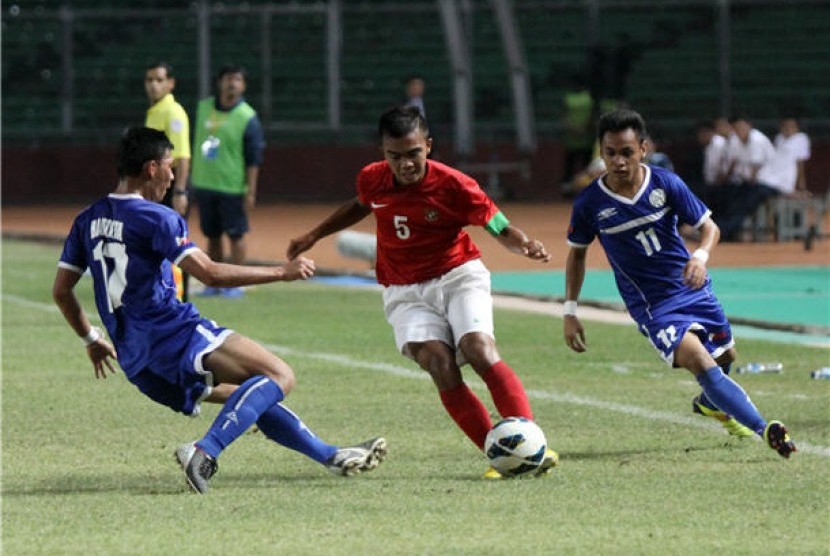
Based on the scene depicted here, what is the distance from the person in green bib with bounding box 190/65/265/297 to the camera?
1900cm

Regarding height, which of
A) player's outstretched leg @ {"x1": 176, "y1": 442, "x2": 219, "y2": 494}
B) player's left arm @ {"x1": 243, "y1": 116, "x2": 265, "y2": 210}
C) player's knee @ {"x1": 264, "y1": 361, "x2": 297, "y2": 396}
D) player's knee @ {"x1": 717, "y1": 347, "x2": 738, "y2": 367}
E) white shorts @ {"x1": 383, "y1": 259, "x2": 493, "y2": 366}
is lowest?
player's left arm @ {"x1": 243, "y1": 116, "x2": 265, "y2": 210}

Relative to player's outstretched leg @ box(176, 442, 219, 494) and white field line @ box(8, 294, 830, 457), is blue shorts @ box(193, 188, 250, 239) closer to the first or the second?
white field line @ box(8, 294, 830, 457)

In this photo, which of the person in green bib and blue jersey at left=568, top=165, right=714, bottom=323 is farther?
the person in green bib

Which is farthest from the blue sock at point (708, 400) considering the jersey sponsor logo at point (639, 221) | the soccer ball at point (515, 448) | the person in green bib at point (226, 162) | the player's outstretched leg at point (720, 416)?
the person in green bib at point (226, 162)

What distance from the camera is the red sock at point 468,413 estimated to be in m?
9.20

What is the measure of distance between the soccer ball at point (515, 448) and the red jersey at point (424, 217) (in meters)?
0.90

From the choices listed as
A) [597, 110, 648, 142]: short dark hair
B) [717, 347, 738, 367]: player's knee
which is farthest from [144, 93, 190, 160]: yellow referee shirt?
[717, 347, 738, 367]: player's knee

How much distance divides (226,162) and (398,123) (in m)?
10.2

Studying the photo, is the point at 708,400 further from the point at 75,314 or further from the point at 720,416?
the point at 75,314

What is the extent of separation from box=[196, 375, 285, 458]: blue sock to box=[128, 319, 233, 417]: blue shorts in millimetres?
181

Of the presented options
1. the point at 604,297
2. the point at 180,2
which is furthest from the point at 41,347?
the point at 180,2

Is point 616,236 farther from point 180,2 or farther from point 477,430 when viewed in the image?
point 180,2

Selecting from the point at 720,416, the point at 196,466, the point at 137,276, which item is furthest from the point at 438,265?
the point at 720,416

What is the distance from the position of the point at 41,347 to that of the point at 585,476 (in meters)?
7.01
